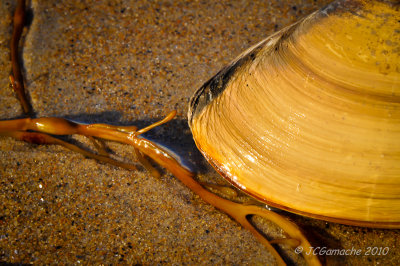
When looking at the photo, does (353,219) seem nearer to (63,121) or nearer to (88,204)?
(88,204)

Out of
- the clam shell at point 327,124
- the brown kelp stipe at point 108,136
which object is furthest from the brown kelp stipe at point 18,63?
the clam shell at point 327,124

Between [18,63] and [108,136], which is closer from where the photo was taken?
[108,136]

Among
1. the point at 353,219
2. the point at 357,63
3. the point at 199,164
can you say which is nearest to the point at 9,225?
the point at 199,164

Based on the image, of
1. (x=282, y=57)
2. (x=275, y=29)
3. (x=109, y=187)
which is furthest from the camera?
(x=275, y=29)

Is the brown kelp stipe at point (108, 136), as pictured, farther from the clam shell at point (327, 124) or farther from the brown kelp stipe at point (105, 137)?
the clam shell at point (327, 124)

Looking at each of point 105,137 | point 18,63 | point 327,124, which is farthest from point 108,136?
point 327,124

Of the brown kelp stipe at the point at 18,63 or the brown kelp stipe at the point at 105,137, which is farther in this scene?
the brown kelp stipe at the point at 18,63

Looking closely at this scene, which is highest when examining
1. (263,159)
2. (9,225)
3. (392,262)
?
(263,159)

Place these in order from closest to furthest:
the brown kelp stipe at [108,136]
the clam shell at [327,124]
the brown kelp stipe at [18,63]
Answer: the clam shell at [327,124], the brown kelp stipe at [108,136], the brown kelp stipe at [18,63]

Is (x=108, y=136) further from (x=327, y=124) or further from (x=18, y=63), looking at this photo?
(x=327, y=124)
